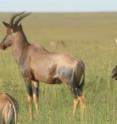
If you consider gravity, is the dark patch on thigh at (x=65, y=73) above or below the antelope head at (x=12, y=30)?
below

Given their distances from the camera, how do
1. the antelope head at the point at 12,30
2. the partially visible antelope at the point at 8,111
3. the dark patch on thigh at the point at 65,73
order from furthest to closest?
the antelope head at the point at 12,30 < the dark patch on thigh at the point at 65,73 < the partially visible antelope at the point at 8,111

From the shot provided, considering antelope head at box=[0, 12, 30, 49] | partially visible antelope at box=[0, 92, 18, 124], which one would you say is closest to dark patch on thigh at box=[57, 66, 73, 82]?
antelope head at box=[0, 12, 30, 49]

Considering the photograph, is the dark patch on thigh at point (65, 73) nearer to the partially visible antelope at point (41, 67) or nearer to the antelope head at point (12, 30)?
the partially visible antelope at point (41, 67)

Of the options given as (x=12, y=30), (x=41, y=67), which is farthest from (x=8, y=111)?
(x=12, y=30)

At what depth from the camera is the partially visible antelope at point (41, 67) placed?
34.9 ft

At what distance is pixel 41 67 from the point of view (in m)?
10.9

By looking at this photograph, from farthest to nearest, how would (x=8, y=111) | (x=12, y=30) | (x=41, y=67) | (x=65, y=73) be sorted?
(x=12, y=30)
(x=41, y=67)
(x=65, y=73)
(x=8, y=111)

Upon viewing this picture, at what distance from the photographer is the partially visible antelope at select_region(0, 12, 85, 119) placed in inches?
418

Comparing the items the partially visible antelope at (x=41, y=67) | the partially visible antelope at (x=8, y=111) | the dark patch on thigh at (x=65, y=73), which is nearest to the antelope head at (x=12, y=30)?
the partially visible antelope at (x=41, y=67)

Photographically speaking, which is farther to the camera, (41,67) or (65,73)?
(41,67)

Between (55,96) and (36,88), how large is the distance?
0.63 meters

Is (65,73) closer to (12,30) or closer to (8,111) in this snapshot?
(12,30)

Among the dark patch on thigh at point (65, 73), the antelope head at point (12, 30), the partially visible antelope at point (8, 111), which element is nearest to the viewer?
the partially visible antelope at point (8, 111)

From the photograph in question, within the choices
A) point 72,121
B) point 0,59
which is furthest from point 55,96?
point 0,59
